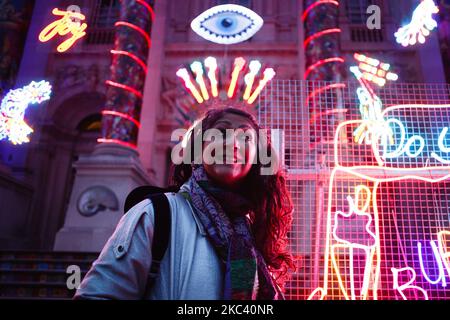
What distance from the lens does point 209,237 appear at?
1.42 metres

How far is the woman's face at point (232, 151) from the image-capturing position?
1504 millimetres

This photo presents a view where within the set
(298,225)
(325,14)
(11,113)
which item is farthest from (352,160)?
(11,113)

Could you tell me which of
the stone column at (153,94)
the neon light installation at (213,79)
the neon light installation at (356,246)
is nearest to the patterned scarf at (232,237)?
the neon light installation at (356,246)

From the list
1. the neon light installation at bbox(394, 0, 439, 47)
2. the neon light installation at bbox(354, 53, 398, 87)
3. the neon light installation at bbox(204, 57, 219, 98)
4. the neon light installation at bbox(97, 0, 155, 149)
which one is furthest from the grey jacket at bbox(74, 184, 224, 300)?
the neon light installation at bbox(204, 57, 219, 98)

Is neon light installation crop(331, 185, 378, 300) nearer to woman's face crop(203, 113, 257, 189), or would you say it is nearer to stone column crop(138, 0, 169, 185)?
woman's face crop(203, 113, 257, 189)

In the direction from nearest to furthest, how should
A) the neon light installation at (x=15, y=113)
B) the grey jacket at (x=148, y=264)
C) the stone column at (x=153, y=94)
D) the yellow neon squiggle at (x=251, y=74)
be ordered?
the grey jacket at (x=148, y=264) < the yellow neon squiggle at (x=251, y=74) < the neon light installation at (x=15, y=113) < the stone column at (x=153, y=94)

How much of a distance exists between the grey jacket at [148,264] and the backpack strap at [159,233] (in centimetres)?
2

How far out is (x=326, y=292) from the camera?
11.2ft

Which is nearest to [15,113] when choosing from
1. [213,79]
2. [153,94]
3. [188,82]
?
[153,94]

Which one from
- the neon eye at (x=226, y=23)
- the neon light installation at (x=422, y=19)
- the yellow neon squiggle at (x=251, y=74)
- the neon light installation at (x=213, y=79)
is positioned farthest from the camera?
the neon light installation at (x=213, y=79)

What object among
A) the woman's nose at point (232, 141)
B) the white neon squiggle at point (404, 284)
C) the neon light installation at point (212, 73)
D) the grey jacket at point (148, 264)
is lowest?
the grey jacket at point (148, 264)

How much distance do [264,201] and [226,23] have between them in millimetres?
7355

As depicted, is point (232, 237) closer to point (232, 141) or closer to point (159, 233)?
point (159, 233)

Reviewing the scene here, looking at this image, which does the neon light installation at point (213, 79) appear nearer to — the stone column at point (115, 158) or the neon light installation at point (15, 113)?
the stone column at point (115, 158)
